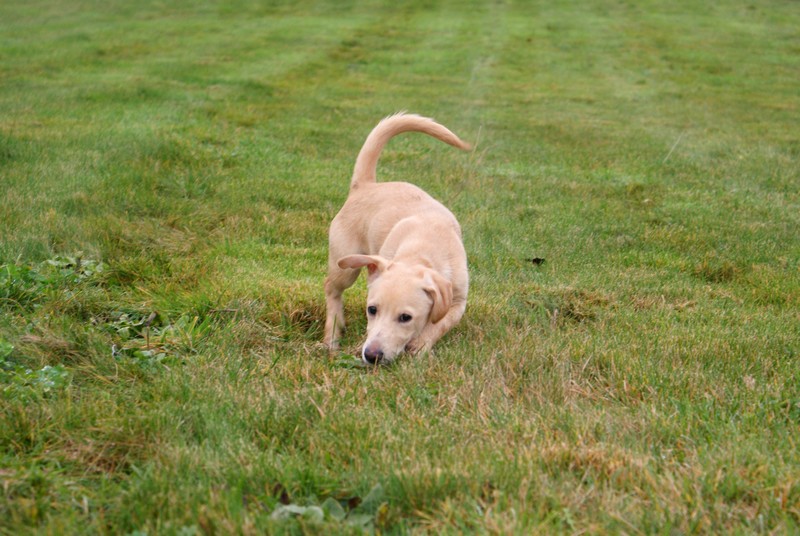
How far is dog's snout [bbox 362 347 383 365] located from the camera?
12.1 feet

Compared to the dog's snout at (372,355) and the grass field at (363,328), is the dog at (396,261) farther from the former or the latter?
the grass field at (363,328)

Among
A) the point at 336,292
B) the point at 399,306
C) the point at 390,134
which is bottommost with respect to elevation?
the point at 336,292

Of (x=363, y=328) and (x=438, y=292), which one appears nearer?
(x=438, y=292)

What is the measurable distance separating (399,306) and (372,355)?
0.28 metres

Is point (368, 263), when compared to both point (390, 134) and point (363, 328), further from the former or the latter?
point (390, 134)

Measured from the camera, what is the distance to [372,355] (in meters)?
3.68

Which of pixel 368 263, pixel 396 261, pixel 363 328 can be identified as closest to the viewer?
pixel 368 263

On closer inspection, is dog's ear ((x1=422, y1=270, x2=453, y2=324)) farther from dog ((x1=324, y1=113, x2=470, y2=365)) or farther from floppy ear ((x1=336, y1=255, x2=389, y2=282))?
floppy ear ((x1=336, y1=255, x2=389, y2=282))

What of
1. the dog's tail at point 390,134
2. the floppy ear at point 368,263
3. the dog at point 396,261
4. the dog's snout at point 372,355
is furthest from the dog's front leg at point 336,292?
the dog's tail at point 390,134

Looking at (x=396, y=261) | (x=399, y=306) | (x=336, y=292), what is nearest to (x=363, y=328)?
(x=336, y=292)

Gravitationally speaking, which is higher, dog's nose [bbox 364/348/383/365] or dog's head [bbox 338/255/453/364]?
dog's head [bbox 338/255/453/364]

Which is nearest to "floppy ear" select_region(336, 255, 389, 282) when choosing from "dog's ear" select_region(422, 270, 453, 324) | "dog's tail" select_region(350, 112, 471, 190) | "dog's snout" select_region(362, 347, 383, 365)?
"dog's ear" select_region(422, 270, 453, 324)

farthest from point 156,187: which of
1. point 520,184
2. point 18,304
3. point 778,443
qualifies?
point 778,443

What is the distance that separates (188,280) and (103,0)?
82.2 feet
